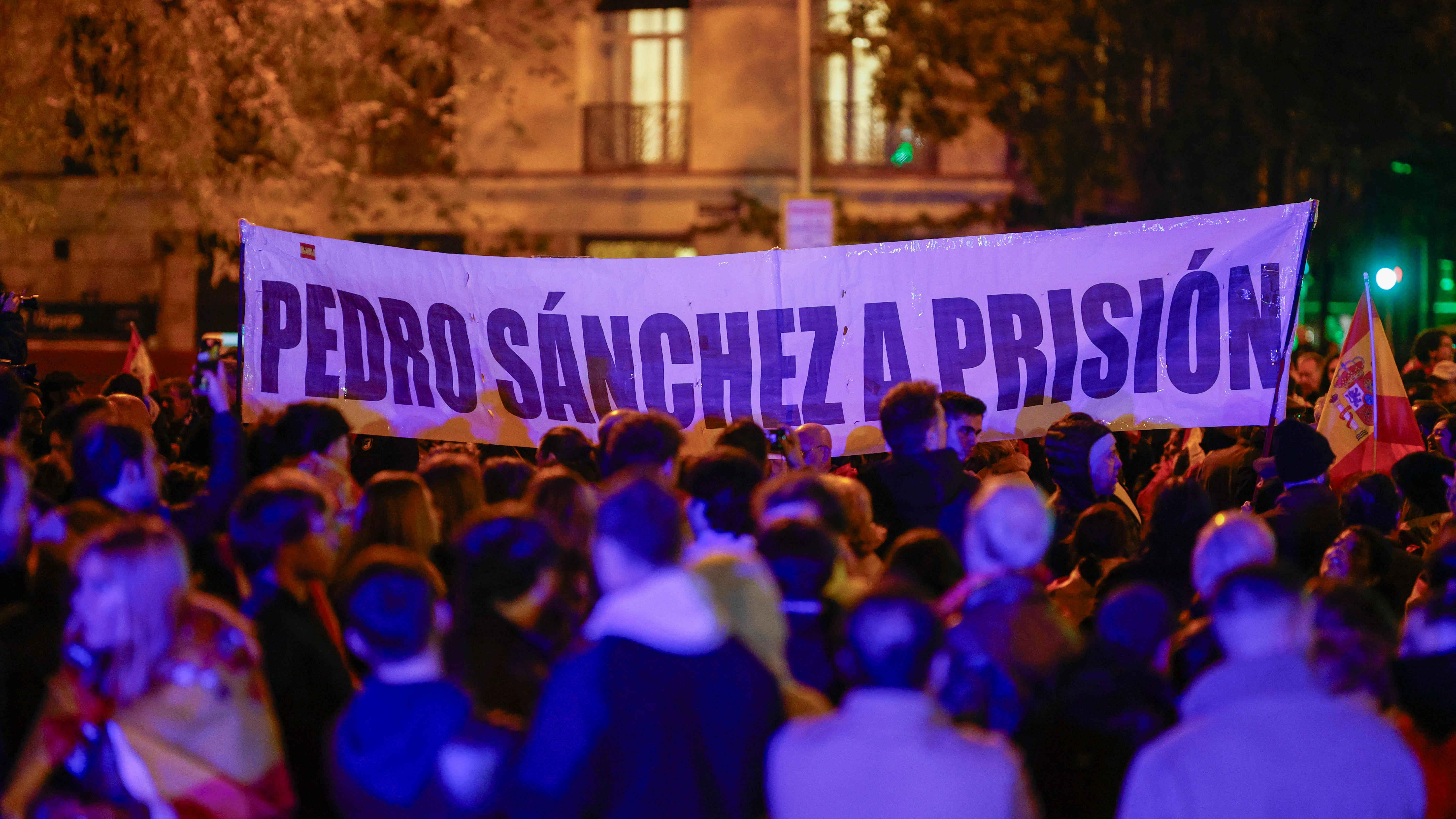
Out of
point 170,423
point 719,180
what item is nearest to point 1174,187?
point 719,180

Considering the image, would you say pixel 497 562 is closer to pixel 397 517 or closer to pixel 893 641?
pixel 893 641

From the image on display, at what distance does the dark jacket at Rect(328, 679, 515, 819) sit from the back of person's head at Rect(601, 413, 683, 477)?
1706 millimetres

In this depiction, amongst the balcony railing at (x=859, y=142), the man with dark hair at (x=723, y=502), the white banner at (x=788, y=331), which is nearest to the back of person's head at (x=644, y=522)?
the man with dark hair at (x=723, y=502)

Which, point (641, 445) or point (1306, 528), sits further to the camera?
point (1306, 528)

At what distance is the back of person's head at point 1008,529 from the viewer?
129 inches

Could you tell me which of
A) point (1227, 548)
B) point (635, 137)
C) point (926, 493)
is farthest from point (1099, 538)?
point (635, 137)

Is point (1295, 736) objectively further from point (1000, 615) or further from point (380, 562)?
point (380, 562)

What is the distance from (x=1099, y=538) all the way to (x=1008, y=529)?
4.71 feet

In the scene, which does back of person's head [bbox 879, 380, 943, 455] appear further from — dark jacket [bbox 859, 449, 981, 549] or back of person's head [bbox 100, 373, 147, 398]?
back of person's head [bbox 100, 373, 147, 398]

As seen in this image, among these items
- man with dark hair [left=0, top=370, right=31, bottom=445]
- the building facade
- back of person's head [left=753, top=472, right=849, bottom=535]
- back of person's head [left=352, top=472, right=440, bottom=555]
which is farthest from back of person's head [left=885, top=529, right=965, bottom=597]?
the building facade

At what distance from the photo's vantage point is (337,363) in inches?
285

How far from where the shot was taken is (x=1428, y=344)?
1170cm

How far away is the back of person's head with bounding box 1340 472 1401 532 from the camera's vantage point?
16.6 ft

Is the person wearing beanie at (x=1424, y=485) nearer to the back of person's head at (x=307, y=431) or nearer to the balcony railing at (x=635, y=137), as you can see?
the back of person's head at (x=307, y=431)
